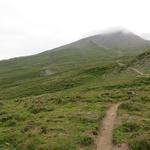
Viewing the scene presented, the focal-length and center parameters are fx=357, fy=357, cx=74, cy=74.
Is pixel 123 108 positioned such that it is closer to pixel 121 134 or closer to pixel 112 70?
pixel 121 134

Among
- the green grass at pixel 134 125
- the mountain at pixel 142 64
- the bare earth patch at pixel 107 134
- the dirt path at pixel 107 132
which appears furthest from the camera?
the mountain at pixel 142 64

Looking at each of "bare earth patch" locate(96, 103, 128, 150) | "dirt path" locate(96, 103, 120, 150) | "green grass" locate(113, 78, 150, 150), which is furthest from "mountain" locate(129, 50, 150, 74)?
"bare earth patch" locate(96, 103, 128, 150)

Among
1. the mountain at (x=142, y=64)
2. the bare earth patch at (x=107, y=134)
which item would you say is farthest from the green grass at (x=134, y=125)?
the mountain at (x=142, y=64)

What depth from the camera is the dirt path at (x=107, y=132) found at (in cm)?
2963

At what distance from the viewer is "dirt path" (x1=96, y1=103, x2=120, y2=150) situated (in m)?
29.6

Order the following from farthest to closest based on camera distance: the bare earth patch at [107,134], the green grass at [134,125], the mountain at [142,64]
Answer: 1. the mountain at [142,64]
2. the green grass at [134,125]
3. the bare earth patch at [107,134]

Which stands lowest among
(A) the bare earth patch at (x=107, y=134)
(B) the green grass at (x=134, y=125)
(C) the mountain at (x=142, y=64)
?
(C) the mountain at (x=142, y=64)

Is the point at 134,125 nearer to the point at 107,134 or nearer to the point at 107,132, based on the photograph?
the point at 107,132

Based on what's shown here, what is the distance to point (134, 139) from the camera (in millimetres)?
30281

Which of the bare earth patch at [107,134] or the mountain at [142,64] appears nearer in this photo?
the bare earth patch at [107,134]

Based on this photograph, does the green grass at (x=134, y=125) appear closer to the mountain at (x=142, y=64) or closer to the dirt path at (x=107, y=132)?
the dirt path at (x=107, y=132)

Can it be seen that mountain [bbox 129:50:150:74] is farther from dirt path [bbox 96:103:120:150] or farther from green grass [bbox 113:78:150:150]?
dirt path [bbox 96:103:120:150]

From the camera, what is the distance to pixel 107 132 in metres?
33.1

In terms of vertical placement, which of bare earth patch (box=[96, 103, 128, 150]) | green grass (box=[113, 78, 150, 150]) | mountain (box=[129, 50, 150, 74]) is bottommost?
mountain (box=[129, 50, 150, 74])
